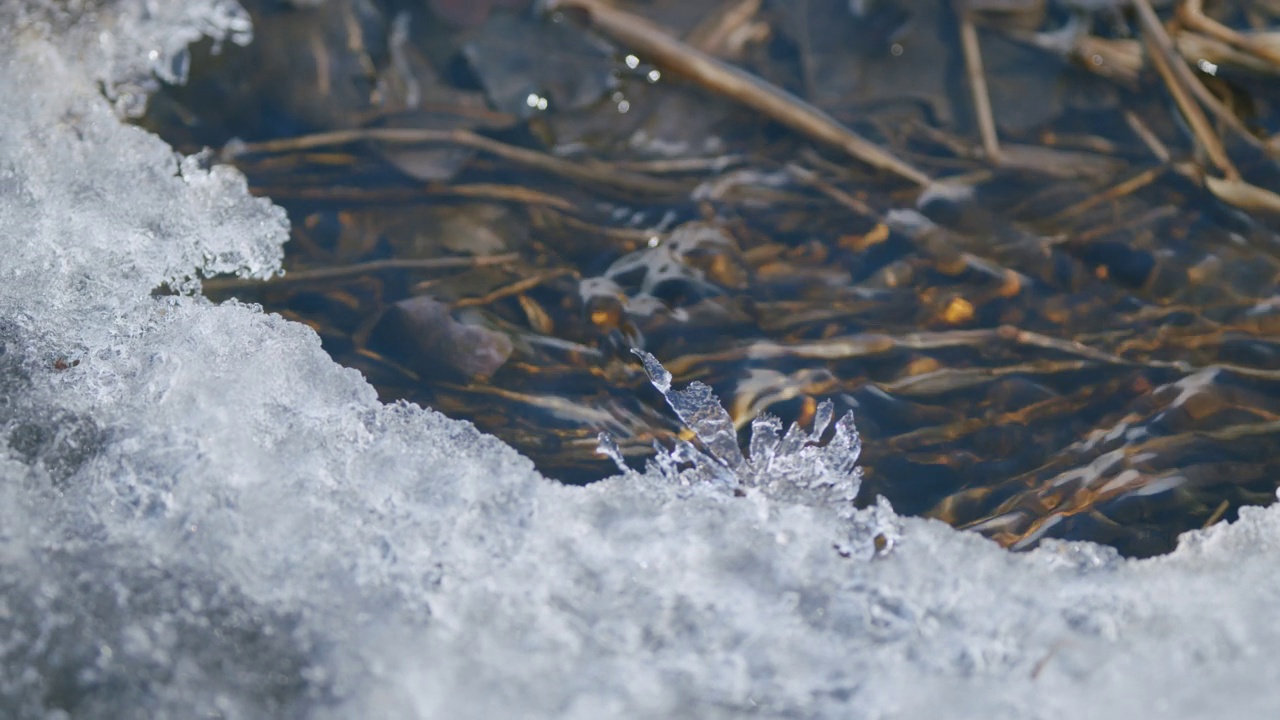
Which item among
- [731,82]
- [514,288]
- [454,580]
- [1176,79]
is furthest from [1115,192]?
[454,580]

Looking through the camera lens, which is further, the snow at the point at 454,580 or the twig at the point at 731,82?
the twig at the point at 731,82

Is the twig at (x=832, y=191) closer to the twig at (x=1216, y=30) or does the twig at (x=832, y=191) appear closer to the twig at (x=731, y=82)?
the twig at (x=731, y=82)

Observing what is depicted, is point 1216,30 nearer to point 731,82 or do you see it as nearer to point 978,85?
point 978,85

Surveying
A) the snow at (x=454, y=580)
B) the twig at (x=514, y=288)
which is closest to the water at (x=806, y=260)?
the twig at (x=514, y=288)

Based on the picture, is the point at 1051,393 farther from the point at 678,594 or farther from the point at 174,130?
the point at 174,130

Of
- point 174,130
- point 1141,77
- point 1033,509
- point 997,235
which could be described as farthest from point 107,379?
point 1141,77

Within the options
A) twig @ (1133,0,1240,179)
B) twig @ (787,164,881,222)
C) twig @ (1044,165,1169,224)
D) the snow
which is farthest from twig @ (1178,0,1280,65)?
the snow
